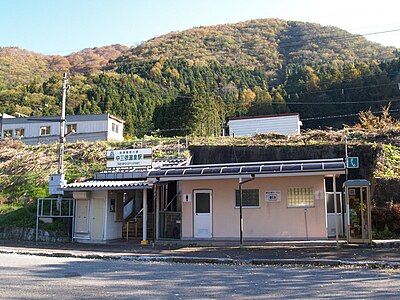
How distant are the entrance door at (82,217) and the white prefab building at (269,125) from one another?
22437mm

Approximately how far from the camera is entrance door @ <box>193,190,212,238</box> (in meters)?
19.1

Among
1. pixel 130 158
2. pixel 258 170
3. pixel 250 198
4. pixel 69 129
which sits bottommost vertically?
pixel 250 198

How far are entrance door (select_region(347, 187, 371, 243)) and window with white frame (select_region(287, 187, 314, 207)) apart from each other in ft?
6.55

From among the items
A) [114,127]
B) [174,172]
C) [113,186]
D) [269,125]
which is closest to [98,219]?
[113,186]

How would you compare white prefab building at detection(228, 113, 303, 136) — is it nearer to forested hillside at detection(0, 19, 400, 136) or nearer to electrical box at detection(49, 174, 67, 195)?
forested hillside at detection(0, 19, 400, 136)

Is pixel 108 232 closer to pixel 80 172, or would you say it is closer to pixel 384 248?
pixel 80 172

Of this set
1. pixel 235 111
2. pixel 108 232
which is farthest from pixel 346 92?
pixel 108 232

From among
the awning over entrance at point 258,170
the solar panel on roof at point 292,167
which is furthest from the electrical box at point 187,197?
the solar panel on roof at point 292,167

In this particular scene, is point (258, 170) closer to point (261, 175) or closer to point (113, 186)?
point (261, 175)

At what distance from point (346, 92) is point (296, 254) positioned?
44.7m

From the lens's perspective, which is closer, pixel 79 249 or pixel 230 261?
pixel 230 261

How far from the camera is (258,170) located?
17.2 m

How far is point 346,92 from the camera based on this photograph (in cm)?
5450

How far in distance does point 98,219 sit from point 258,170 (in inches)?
315
